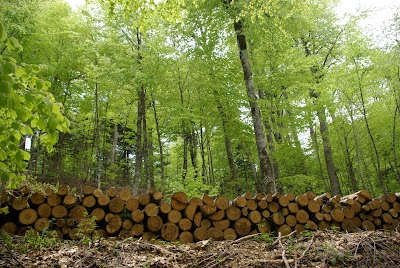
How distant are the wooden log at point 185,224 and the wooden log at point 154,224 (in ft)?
1.18

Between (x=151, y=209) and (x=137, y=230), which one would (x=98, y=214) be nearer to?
(x=137, y=230)

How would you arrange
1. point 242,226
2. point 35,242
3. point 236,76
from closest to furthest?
point 35,242 → point 242,226 → point 236,76

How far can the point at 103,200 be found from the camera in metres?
5.30

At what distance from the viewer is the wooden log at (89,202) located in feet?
17.3

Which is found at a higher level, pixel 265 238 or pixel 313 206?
pixel 313 206

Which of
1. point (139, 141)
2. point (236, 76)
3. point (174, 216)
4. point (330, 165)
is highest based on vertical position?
point (236, 76)

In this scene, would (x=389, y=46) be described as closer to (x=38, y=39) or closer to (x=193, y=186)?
(x=193, y=186)

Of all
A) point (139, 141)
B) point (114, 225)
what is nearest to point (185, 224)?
point (114, 225)

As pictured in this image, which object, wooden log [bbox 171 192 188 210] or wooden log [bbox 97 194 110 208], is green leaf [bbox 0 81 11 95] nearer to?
wooden log [bbox 97 194 110 208]

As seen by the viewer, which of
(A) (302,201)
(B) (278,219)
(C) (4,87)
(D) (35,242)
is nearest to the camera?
(C) (4,87)

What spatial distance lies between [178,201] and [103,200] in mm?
1385

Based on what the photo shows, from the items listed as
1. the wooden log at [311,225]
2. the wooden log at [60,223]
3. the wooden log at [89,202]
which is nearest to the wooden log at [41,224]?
the wooden log at [60,223]

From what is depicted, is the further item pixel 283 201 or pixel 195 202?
pixel 283 201

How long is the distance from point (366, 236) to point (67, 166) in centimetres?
2513
